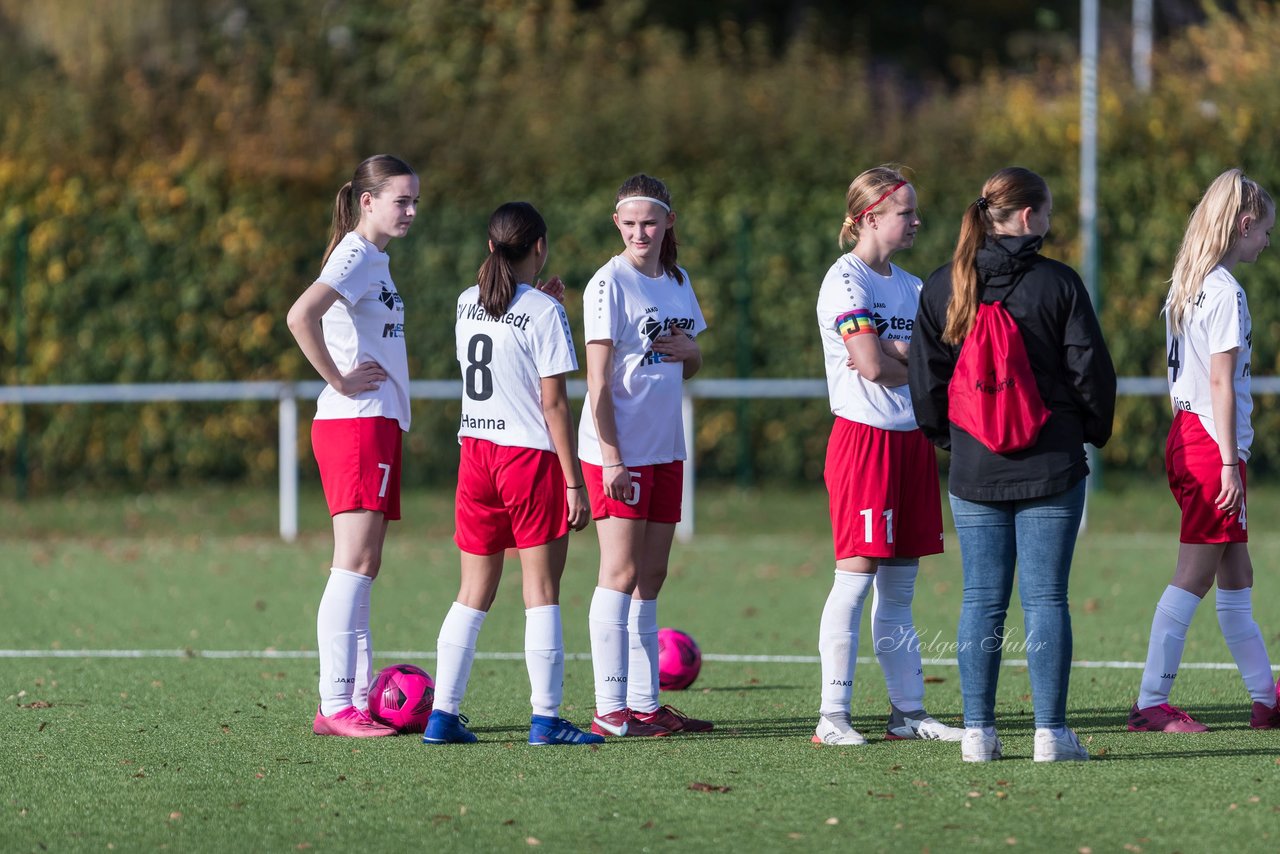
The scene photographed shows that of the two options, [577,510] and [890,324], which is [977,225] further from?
[577,510]

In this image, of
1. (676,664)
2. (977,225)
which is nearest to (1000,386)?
(977,225)

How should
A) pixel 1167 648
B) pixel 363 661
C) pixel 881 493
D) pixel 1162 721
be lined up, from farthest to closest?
pixel 363 661 < pixel 1167 648 < pixel 1162 721 < pixel 881 493

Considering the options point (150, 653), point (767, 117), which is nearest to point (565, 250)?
point (767, 117)

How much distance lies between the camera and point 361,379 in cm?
616

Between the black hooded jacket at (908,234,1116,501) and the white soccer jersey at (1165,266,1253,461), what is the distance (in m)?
0.85

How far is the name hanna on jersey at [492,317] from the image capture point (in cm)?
583

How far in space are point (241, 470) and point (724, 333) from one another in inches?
191

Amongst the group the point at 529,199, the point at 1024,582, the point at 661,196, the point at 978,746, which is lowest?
the point at 978,746

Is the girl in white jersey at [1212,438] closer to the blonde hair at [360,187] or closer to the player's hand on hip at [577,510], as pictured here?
the player's hand on hip at [577,510]

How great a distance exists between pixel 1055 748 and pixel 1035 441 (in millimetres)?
1034

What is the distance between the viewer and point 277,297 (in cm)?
1634

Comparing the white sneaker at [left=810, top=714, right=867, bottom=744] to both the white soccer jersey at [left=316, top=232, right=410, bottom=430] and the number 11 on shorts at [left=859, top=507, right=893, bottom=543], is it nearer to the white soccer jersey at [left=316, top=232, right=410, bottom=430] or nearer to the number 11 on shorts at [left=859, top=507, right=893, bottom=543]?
the number 11 on shorts at [left=859, top=507, right=893, bottom=543]

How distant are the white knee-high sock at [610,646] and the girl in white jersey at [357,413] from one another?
791 millimetres

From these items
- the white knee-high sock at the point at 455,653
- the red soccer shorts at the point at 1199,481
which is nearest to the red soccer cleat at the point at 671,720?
the white knee-high sock at the point at 455,653
